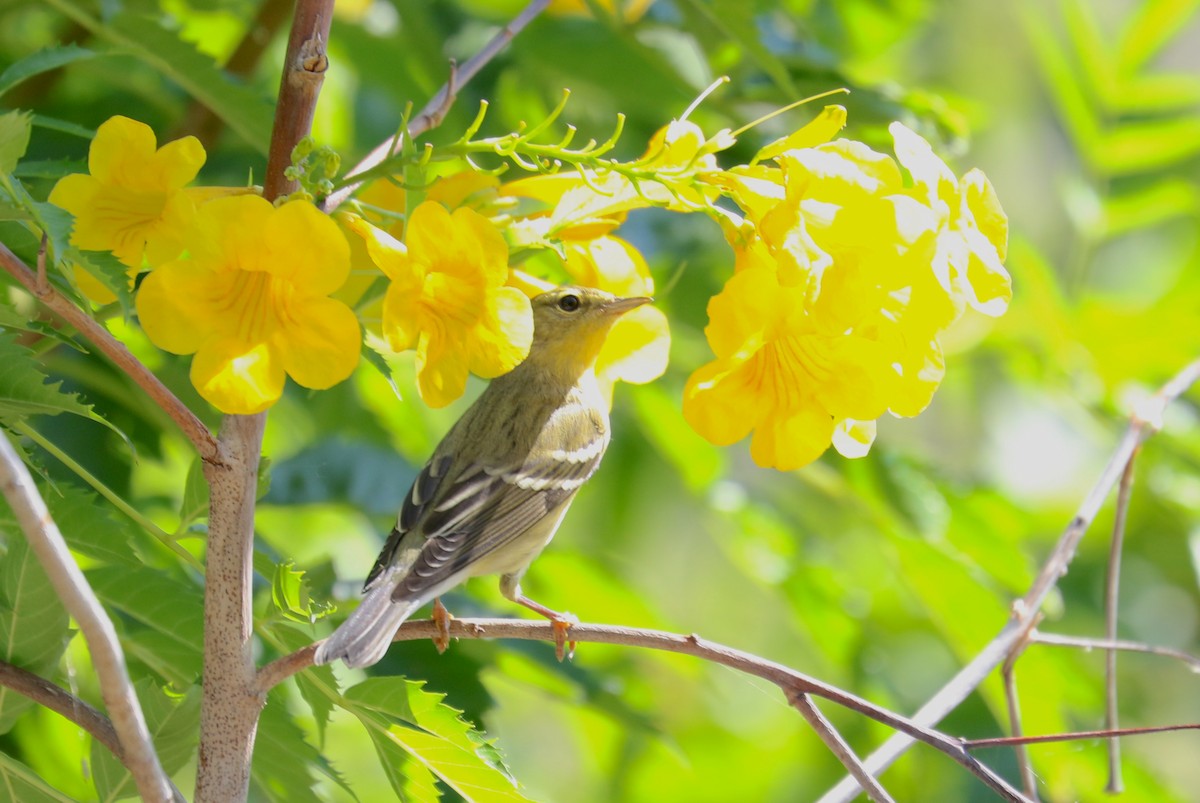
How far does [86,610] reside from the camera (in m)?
1.08

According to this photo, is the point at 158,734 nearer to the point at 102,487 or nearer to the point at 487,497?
the point at 102,487

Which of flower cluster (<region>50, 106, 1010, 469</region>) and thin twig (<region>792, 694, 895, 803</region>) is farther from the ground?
flower cluster (<region>50, 106, 1010, 469</region>)

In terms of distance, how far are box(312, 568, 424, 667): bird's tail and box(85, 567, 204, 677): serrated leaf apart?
222mm

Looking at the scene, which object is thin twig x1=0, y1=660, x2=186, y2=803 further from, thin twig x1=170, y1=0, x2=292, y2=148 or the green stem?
thin twig x1=170, y1=0, x2=292, y2=148

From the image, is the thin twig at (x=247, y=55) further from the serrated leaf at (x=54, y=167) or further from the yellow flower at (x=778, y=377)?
the yellow flower at (x=778, y=377)

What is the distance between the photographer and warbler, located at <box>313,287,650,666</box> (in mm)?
2443

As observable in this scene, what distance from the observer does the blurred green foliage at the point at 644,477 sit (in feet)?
5.58

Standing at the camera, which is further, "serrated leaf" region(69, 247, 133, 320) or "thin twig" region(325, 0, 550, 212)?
"thin twig" region(325, 0, 550, 212)

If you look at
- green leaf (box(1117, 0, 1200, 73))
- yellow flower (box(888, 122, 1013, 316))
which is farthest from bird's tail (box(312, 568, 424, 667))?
green leaf (box(1117, 0, 1200, 73))

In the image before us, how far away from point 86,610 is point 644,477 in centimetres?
299

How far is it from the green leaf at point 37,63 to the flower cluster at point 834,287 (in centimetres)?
85

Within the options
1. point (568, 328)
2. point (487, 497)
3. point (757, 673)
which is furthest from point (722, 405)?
point (568, 328)

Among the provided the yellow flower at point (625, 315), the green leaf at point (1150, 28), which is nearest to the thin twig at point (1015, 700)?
the yellow flower at point (625, 315)

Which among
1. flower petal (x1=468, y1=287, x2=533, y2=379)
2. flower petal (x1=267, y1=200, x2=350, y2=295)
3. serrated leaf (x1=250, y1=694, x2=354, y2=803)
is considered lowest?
serrated leaf (x1=250, y1=694, x2=354, y2=803)
